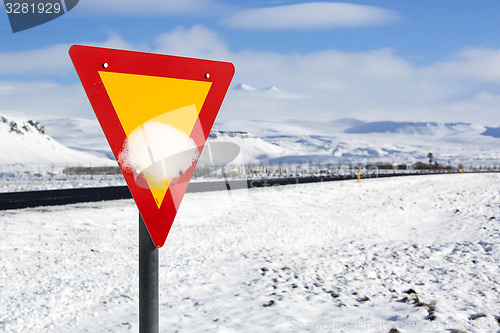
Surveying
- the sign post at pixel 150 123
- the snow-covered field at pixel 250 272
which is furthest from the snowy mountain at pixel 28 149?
the sign post at pixel 150 123

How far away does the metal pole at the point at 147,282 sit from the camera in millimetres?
1862

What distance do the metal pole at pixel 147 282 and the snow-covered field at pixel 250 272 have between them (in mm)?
3021

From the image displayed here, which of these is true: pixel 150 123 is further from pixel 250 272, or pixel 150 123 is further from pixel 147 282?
pixel 250 272

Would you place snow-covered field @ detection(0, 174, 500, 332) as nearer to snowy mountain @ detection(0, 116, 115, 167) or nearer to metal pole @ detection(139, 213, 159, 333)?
metal pole @ detection(139, 213, 159, 333)

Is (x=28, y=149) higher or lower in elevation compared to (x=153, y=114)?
higher

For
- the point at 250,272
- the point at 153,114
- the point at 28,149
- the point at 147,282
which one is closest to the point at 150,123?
the point at 153,114

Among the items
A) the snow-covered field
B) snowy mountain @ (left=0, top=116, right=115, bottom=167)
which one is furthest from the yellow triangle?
snowy mountain @ (left=0, top=116, right=115, bottom=167)

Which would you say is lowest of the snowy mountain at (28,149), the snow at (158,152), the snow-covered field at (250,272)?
the snow-covered field at (250,272)

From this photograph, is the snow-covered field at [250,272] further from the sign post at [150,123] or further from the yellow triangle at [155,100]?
the yellow triangle at [155,100]

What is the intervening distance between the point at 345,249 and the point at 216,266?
3.77 m

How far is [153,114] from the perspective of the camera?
1912mm

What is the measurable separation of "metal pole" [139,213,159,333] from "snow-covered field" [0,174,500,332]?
3021 mm

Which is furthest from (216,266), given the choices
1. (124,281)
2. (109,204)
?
(109,204)

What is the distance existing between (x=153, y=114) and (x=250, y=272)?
19.7 ft
